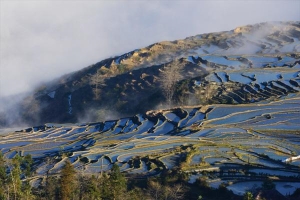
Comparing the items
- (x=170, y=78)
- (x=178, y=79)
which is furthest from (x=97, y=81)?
(x=170, y=78)

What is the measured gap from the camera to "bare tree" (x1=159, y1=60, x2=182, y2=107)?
112 ft

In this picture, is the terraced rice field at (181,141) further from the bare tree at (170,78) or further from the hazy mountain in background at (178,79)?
the bare tree at (170,78)

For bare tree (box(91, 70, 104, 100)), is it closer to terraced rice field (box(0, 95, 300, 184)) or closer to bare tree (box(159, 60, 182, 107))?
bare tree (box(159, 60, 182, 107))

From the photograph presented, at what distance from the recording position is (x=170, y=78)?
3500 centimetres

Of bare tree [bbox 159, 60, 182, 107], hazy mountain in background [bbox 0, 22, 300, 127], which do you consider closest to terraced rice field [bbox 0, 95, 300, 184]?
hazy mountain in background [bbox 0, 22, 300, 127]

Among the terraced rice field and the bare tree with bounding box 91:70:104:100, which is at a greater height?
the bare tree with bounding box 91:70:104:100

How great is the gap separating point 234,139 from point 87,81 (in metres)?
25.6

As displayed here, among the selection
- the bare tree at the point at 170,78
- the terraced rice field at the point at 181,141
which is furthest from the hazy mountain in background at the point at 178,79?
the terraced rice field at the point at 181,141

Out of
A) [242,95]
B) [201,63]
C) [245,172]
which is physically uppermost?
[201,63]

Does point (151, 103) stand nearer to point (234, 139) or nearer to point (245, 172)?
point (234, 139)

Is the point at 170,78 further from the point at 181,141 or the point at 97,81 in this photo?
the point at 181,141

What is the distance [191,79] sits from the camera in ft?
116

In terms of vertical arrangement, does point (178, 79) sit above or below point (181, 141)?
above

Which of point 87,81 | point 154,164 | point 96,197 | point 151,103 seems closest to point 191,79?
point 151,103
